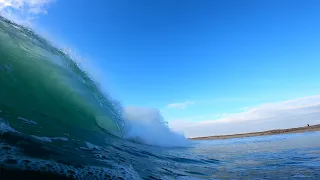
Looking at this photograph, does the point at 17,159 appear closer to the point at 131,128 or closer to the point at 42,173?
the point at 42,173

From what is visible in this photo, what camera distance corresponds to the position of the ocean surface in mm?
3461

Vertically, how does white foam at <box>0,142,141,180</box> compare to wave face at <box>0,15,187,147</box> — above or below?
below

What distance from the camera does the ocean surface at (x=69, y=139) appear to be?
11.4ft

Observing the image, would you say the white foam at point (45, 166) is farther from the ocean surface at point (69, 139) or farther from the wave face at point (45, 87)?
the wave face at point (45, 87)

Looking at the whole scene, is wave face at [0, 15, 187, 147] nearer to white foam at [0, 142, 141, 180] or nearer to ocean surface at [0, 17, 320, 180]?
ocean surface at [0, 17, 320, 180]

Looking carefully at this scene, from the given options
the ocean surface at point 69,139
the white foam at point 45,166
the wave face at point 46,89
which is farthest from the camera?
the wave face at point 46,89

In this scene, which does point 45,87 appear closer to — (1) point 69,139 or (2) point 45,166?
(1) point 69,139

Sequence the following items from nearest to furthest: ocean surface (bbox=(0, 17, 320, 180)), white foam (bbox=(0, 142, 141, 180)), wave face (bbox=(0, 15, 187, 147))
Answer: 1. white foam (bbox=(0, 142, 141, 180))
2. ocean surface (bbox=(0, 17, 320, 180))
3. wave face (bbox=(0, 15, 187, 147))

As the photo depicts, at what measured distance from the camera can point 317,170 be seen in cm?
475

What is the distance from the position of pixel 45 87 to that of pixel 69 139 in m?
3.76

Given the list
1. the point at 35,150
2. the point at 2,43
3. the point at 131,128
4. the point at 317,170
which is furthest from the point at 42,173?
the point at 131,128

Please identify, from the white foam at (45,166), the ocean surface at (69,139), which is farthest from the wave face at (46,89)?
the white foam at (45,166)

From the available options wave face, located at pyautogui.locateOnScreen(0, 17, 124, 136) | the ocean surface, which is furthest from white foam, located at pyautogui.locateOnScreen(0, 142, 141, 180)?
wave face, located at pyautogui.locateOnScreen(0, 17, 124, 136)

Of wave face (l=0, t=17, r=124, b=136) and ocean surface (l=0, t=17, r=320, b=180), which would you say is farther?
wave face (l=0, t=17, r=124, b=136)
